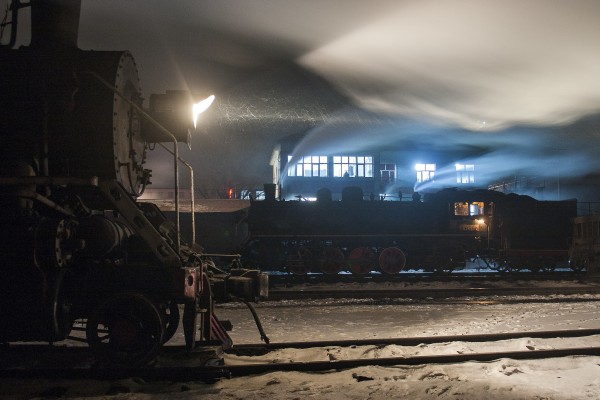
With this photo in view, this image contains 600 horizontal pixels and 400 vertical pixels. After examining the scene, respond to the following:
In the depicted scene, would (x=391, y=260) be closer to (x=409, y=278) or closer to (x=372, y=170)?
(x=409, y=278)

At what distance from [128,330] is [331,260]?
12.1 meters

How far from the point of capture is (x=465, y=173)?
4016cm

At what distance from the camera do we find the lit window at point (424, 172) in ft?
131

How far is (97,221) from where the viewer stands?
5238 mm

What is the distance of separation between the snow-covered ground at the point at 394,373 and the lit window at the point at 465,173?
3232cm

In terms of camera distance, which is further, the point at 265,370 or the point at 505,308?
the point at 505,308

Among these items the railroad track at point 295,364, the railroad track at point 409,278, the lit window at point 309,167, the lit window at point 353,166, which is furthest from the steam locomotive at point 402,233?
the lit window at point 353,166

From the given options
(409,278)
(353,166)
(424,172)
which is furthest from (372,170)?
(409,278)

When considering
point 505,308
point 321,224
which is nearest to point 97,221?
point 505,308

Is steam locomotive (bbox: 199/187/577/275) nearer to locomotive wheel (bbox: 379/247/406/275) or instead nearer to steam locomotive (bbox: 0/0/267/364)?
locomotive wheel (bbox: 379/247/406/275)

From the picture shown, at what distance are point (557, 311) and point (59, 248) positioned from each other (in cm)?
931

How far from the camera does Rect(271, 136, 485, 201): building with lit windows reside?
37531mm

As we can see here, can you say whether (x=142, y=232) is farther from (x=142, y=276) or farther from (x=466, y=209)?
(x=466, y=209)

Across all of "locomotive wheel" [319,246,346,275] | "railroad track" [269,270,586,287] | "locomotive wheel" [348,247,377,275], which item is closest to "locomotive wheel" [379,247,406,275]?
"locomotive wheel" [348,247,377,275]
